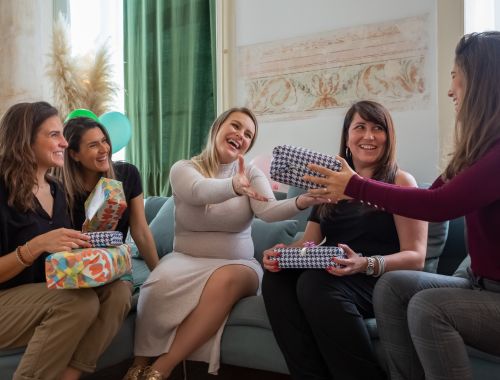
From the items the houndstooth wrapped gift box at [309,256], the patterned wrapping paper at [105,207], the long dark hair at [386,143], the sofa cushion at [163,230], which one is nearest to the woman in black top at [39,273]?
the patterned wrapping paper at [105,207]

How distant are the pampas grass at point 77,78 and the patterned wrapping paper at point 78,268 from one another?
2.16 meters

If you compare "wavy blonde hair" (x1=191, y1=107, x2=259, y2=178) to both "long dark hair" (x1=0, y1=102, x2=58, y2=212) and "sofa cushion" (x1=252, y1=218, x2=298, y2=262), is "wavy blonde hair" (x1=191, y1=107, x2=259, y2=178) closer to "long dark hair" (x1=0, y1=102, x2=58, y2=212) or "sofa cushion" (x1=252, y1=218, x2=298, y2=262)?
"sofa cushion" (x1=252, y1=218, x2=298, y2=262)

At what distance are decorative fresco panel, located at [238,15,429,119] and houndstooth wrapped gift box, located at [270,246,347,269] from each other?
144 centimetres

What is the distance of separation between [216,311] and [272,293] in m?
0.23

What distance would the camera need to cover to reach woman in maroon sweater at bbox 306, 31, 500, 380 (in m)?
1.20

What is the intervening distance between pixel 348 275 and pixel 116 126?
202 cm

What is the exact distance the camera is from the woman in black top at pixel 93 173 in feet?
6.34

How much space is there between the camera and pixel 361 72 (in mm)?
→ 2818

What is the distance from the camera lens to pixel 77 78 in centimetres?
344

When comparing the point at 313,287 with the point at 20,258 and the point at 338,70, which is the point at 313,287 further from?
the point at 338,70

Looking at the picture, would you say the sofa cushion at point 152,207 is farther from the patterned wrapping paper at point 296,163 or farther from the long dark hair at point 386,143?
the patterned wrapping paper at point 296,163

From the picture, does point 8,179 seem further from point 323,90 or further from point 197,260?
point 323,90

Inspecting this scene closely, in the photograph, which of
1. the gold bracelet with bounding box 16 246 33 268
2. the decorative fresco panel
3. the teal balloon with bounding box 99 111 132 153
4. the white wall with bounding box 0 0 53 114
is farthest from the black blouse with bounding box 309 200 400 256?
the white wall with bounding box 0 0 53 114

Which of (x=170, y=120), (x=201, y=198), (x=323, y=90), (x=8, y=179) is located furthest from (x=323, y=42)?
(x=8, y=179)
